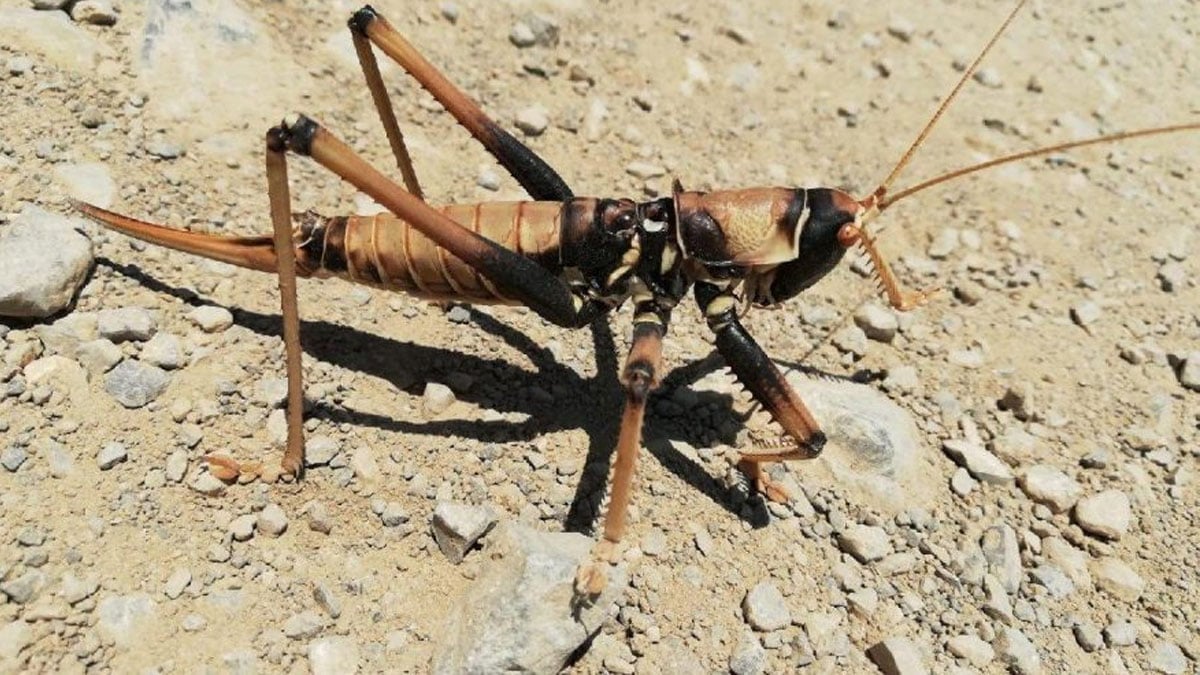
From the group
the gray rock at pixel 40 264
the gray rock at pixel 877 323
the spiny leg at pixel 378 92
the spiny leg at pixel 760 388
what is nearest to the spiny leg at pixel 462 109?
the spiny leg at pixel 378 92

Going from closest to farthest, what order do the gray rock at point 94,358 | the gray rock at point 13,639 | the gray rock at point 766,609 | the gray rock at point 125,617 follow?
1. the gray rock at point 13,639
2. the gray rock at point 125,617
3. the gray rock at point 766,609
4. the gray rock at point 94,358

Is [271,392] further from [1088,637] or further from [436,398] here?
[1088,637]

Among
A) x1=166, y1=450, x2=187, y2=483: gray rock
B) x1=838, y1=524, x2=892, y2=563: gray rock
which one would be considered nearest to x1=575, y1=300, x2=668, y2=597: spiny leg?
x1=838, y1=524, x2=892, y2=563: gray rock

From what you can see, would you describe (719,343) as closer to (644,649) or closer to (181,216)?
(644,649)

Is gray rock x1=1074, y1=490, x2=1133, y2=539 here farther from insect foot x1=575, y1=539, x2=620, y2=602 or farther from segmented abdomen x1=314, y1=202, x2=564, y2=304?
segmented abdomen x1=314, y1=202, x2=564, y2=304

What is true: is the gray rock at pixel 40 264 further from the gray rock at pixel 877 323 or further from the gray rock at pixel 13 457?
the gray rock at pixel 877 323

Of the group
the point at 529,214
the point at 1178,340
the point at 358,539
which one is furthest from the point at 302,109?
the point at 1178,340
